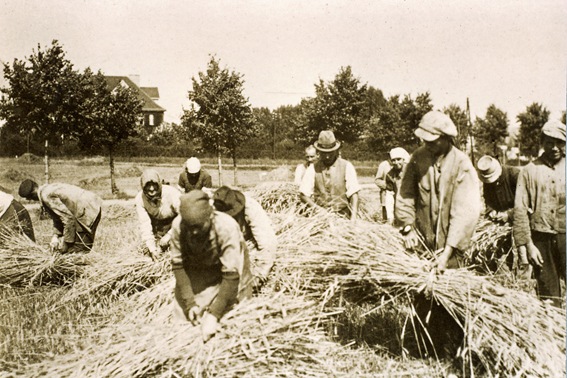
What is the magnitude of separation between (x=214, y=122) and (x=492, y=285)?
14.3m

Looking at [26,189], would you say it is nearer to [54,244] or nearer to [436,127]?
[54,244]

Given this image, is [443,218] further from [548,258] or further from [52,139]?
[52,139]

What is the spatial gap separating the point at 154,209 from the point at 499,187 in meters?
3.29

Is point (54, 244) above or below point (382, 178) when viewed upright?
below

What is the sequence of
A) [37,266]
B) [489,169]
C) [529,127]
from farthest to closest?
[529,127] → [37,266] → [489,169]

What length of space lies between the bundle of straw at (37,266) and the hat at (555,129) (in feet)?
14.3

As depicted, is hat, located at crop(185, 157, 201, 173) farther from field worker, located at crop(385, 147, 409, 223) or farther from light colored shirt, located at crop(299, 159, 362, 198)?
field worker, located at crop(385, 147, 409, 223)

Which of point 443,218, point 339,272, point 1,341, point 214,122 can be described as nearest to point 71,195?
point 1,341

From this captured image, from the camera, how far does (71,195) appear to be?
4.82 meters

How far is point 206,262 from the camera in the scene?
2762mm

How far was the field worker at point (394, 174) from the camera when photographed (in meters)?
5.88

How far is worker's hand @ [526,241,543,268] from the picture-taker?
3.42 meters

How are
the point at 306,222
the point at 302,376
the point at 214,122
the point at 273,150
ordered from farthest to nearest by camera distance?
the point at 273,150 < the point at 214,122 < the point at 306,222 < the point at 302,376

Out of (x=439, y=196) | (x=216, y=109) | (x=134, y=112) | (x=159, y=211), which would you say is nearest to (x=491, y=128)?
(x=216, y=109)
